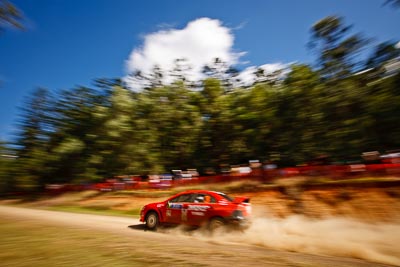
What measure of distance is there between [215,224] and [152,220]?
2.74 meters

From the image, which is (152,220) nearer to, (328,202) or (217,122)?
(328,202)

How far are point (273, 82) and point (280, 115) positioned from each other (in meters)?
8.04

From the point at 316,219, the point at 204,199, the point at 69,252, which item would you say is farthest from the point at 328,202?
the point at 69,252

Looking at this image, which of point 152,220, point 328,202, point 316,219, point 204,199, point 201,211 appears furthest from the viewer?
point 328,202

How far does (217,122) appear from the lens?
34.4 metres

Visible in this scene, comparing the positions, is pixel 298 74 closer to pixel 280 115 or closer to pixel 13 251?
pixel 280 115

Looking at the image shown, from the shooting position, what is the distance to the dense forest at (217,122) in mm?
22703

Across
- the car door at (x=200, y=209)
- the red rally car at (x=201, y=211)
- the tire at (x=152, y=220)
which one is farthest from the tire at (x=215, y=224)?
the tire at (x=152, y=220)

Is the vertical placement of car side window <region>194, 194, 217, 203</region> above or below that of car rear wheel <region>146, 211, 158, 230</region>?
above

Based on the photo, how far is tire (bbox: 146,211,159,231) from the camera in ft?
35.2

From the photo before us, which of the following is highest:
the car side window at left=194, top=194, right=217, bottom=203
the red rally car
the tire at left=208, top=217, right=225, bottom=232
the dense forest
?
Answer: the dense forest

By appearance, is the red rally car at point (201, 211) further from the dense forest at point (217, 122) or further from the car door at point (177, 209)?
the dense forest at point (217, 122)

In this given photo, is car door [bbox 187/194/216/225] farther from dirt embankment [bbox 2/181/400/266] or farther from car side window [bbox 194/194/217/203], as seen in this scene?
dirt embankment [bbox 2/181/400/266]

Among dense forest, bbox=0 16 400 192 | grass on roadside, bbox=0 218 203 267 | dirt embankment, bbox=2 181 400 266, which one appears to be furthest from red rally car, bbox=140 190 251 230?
dense forest, bbox=0 16 400 192
